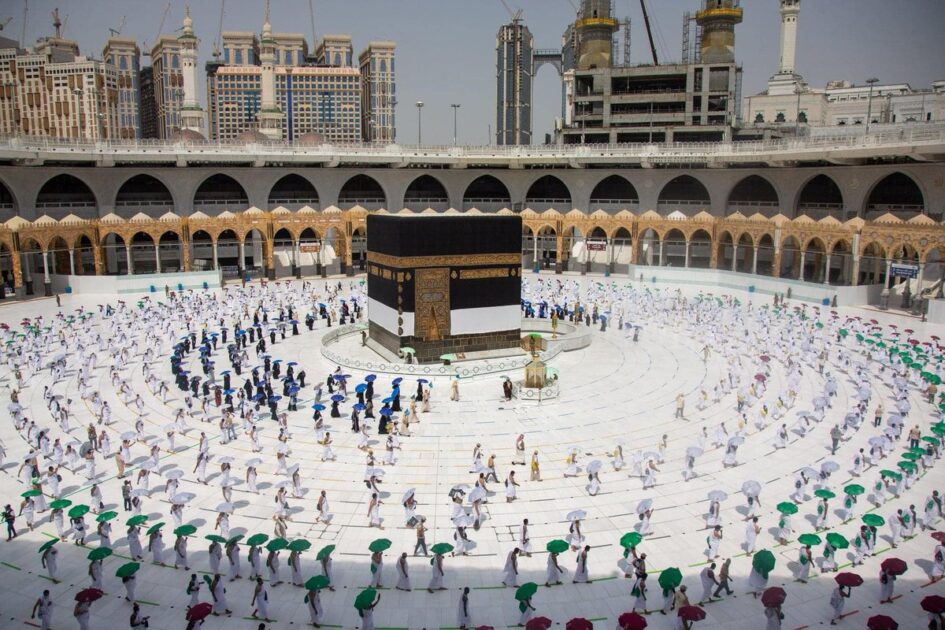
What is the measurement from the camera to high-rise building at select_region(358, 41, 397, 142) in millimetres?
144000

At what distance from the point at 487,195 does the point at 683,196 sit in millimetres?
15382

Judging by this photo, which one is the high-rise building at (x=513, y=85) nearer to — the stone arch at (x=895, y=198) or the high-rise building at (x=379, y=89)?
the high-rise building at (x=379, y=89)

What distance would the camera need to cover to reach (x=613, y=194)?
55.2 m

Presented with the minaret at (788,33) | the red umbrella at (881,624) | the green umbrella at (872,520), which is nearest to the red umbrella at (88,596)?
the red umbrella at (881,624)

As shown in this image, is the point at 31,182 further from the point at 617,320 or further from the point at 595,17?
the point at 595,17

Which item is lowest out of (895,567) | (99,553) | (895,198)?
(895,567)

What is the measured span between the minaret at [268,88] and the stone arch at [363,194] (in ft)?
100

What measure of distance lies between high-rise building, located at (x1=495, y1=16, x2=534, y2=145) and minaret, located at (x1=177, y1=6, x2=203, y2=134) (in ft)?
230

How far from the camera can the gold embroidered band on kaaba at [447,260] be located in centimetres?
2569

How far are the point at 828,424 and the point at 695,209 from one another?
35313 millimetres

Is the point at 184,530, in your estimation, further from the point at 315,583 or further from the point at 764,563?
the point at 764,563

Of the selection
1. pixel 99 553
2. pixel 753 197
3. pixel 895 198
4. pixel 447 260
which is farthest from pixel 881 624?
pixel 753 197

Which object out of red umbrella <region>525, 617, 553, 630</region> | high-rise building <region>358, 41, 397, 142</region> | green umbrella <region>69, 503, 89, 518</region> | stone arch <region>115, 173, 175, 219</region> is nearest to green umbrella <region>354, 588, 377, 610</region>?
red umbrella <region>525, 617, 553, 630</region>

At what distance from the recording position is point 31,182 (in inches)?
1721
